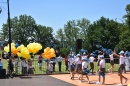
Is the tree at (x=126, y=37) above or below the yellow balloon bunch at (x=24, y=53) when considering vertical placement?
above

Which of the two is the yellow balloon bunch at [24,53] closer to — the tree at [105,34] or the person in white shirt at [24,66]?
the person in white shirt at [24,66]

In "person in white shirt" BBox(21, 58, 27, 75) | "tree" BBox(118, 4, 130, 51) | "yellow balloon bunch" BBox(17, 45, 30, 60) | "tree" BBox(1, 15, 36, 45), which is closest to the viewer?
"yellow balloon bunch" BBox(17, 45, 30, 60)

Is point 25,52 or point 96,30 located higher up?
point 96,30

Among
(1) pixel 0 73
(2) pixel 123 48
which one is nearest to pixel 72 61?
(1) pixel 0 73

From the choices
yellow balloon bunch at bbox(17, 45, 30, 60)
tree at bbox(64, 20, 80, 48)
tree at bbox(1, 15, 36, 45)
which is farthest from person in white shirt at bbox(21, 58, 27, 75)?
tree at bbox(1, 15, 36, 45)

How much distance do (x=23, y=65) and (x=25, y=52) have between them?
1.56 m

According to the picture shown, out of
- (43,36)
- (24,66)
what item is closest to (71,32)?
(43,36)

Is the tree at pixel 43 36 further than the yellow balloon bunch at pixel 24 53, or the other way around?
the tree at pixel 43 36

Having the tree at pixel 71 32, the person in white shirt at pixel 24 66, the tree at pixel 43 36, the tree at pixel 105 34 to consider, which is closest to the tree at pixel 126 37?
the tree at pixel 105 34

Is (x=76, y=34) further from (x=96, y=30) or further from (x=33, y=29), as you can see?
(x=96, y=30)

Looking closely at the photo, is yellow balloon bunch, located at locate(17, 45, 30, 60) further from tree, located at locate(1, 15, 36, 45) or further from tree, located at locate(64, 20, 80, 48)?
tree, located at locate(1, 15, 36, 45)

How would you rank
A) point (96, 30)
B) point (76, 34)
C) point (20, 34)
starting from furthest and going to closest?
1. point (20, 34)
2. point (76, 34)
3. point (96, 30)

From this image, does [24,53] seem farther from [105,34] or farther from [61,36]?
[61,36]

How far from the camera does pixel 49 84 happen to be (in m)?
15.3
